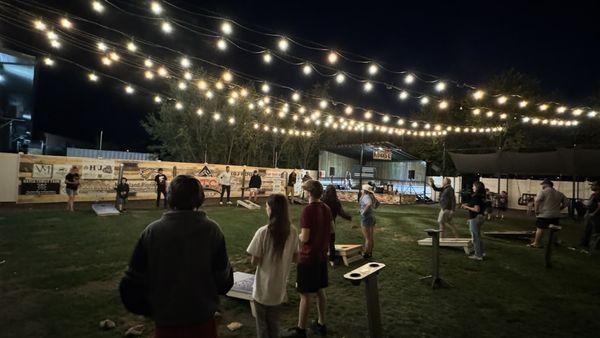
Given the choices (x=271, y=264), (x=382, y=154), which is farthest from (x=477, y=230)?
(x=382, y=154)

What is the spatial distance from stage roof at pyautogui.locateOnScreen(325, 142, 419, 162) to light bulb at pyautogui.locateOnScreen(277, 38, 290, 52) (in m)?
18.0

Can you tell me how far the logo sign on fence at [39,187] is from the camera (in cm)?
1376

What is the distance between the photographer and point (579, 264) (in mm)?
8391

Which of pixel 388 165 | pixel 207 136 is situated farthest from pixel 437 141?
pixel 207 136

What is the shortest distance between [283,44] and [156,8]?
347 centimetres

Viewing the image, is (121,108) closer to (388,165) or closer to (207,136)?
(207,136)

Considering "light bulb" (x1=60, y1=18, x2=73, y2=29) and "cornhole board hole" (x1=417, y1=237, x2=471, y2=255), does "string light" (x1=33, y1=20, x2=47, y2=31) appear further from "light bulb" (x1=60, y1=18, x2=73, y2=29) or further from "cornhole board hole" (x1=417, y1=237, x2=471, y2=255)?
"cornhole board hole" (x1=417, y1=237, x2=471, y2=255)

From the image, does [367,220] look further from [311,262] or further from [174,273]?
[174,273]

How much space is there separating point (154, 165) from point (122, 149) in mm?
21694

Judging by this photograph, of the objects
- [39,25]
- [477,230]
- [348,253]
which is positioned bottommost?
[348,253]

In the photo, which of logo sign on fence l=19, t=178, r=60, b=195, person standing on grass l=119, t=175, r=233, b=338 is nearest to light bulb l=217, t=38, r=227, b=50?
person standing on grass l=119, t=175, r=233, b=338

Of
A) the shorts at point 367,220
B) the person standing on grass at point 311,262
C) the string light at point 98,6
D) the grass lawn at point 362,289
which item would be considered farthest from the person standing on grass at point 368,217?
the string light at point 98,6

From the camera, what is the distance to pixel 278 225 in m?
3.33

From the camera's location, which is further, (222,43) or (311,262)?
(222,43)
